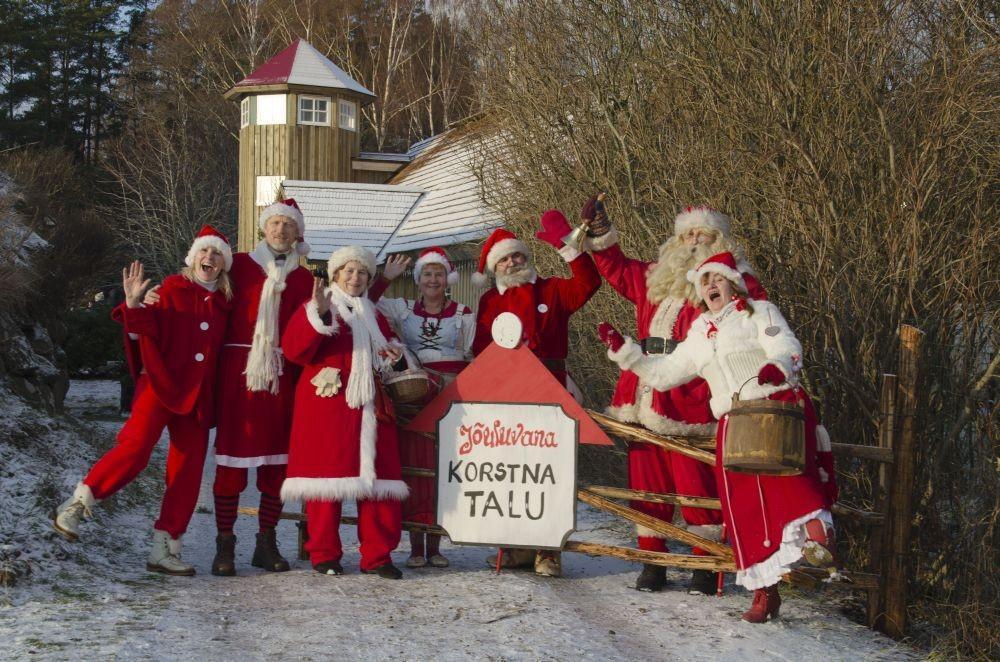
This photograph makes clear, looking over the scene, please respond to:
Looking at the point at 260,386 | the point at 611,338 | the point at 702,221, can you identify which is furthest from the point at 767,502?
the point at 260,386

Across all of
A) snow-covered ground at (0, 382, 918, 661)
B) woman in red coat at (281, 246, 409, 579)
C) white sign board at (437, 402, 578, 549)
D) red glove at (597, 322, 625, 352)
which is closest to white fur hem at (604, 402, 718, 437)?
white sign board at (437, 402, 578, 549)

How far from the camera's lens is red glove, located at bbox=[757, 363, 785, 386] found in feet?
15.9

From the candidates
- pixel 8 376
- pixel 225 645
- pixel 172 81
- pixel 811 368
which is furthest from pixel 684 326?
pixel 172 81

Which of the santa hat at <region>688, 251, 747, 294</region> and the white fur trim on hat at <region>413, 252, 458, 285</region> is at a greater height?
the white fur trim on hat at <region>413, 252, 458, 285</region>

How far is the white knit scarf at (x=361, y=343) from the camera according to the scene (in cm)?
576

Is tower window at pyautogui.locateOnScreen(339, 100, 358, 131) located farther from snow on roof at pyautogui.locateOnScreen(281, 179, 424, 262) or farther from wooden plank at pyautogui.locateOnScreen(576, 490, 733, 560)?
wooden plank at pyautogui.locateOnScreen(576, 490, 733, 560)

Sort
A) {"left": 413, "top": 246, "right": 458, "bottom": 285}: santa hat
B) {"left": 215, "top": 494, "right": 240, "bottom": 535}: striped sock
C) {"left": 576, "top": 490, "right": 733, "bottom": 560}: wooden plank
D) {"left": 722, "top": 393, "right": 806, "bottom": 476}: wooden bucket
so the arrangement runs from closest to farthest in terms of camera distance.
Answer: {"left": 722, "top": 393, "right": 806, "bottom": 476}: wooden bucket, {"left": 576, "top": 490, "right": 733, "bottom": 560}: wooden plank, {"left": 215, "top": 494, "right": 240, "bottom": 535}: striped sock, {"left": 413, "top": 246, "right": 458, "bottom": 285}: santa hat

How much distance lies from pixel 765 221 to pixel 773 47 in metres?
1.04

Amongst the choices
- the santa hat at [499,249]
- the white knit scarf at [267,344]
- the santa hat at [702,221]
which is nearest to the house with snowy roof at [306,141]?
the santa hat at [499,249]

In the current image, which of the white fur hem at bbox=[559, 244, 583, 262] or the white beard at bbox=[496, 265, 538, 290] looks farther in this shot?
the white beard at bbox=[496, 265, 538, 290]

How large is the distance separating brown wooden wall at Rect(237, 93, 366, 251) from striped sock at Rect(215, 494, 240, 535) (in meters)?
19.1

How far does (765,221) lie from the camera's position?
22.1ft

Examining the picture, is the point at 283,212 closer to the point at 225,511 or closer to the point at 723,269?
the point at 225,511

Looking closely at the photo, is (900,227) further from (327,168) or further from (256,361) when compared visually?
(327,168)
